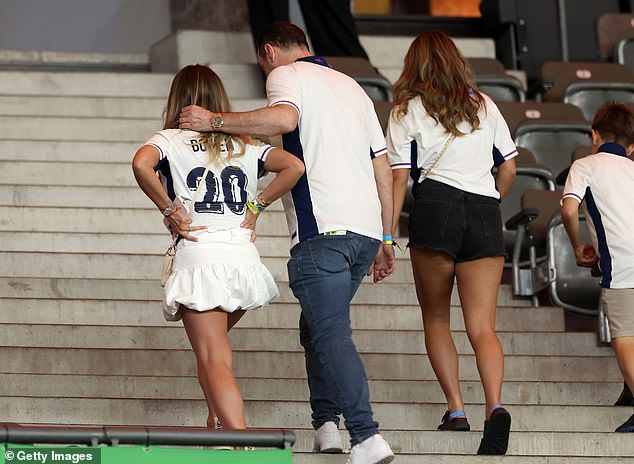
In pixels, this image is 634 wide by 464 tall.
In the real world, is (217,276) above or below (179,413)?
above

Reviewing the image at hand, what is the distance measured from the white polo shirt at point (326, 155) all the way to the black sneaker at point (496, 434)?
789 mm

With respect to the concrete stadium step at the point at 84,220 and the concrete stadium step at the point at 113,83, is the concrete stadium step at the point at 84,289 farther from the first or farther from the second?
the concrete stadium step at the point at 113,83

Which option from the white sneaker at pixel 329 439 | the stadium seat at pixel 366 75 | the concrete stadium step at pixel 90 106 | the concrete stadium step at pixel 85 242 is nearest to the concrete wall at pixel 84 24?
the concrete stadium step at pixel 90 106

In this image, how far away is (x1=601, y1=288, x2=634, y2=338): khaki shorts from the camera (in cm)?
539

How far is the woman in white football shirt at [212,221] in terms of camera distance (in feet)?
14.8

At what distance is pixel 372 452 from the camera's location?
13.9ft

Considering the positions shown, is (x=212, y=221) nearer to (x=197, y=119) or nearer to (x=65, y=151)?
(x=197, y=119)

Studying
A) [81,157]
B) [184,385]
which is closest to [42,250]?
[81,157]

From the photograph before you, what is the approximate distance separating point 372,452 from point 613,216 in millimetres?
1800

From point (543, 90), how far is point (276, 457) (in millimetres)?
6485

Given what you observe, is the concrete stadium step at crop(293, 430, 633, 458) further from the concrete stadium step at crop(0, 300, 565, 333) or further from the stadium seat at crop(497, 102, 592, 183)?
the stadium seat at crop(497, 102, 592, 183)

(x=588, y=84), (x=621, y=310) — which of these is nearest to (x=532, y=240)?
(x=621, y=310)

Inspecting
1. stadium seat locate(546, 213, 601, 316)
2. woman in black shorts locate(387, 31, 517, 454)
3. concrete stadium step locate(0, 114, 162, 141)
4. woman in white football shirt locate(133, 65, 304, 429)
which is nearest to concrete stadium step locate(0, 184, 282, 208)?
concrete stadium step locate(0, 114, 162, 141)

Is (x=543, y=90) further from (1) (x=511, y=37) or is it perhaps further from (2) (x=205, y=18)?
(2) (x=205, y=18)
